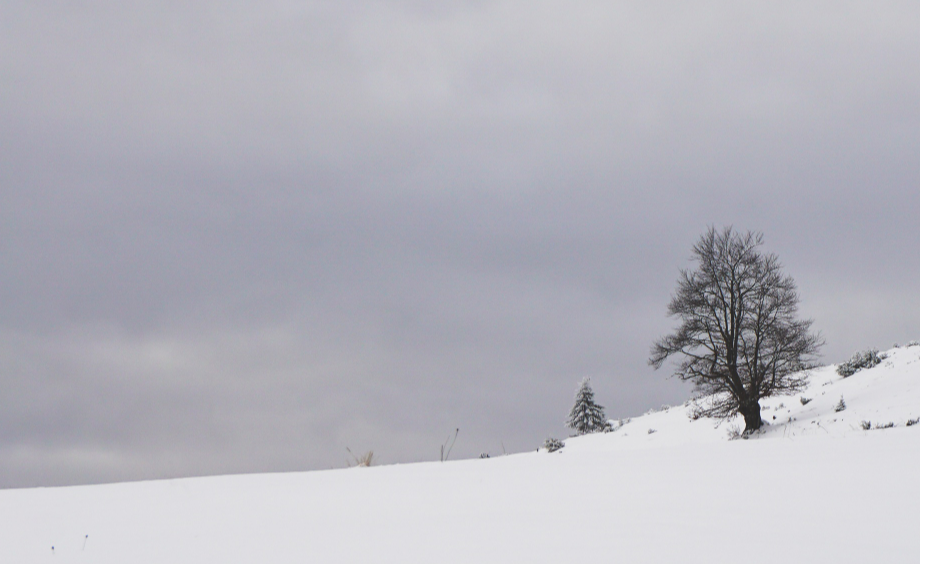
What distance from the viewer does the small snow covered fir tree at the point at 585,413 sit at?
38.7m

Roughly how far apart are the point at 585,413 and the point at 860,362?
15447 millimetres

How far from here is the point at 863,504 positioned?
402 centimetres

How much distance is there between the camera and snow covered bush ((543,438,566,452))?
2808 centimetres

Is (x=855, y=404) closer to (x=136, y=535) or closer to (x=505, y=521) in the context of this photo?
(x=505, y=521)

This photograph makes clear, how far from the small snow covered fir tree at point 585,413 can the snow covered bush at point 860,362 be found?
13.9 m

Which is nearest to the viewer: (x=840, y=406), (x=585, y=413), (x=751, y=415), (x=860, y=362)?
(x=840, y=406)

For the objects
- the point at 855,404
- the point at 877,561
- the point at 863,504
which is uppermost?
the point at 855,404

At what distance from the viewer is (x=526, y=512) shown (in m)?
4.32

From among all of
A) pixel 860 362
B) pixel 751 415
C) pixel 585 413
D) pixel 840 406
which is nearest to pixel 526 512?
pixel 751 415

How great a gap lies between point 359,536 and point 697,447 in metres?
4.66

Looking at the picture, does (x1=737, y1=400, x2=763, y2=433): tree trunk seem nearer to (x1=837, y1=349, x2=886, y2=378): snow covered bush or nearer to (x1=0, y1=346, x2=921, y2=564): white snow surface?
(x1=837, y1=349, x2=886, y2=378): snow covered bush

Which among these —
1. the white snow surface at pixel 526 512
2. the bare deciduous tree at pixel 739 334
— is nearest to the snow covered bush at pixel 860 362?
the bare deciduous tree at pixel 739 334

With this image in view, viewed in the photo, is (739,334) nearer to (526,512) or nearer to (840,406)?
(840,406)

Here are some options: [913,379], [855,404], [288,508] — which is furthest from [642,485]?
[913,379]
